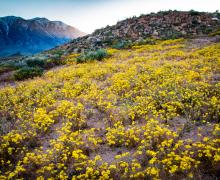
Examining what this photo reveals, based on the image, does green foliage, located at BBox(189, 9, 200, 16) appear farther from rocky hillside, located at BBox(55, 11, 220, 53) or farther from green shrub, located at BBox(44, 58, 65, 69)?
green shrub, located at BBox(44, 58, 65, 69)

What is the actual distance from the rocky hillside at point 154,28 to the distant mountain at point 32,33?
117m

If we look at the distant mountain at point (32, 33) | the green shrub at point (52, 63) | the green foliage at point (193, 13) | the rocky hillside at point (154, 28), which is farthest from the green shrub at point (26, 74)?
the distant mountain at point (32, 33)

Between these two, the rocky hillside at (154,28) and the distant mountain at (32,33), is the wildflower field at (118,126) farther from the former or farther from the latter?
the distant mountain at (32,33)

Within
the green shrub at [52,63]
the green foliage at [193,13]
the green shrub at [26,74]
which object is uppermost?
the green foliage at [193,13]

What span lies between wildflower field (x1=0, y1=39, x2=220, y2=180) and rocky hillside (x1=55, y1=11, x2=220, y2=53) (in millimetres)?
18537

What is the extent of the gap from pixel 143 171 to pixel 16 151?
3.61 m

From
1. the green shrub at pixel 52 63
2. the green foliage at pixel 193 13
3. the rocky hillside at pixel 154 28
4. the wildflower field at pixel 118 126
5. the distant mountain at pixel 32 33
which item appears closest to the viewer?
the wildflower field at pixel 118 126

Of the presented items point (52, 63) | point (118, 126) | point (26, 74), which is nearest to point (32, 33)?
point (52, 63)

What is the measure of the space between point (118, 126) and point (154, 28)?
1175 inches

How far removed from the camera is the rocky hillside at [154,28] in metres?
32.6

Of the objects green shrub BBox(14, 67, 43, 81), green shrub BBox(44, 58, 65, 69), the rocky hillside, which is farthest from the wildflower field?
the rocky hillside

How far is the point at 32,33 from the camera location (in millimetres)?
163750

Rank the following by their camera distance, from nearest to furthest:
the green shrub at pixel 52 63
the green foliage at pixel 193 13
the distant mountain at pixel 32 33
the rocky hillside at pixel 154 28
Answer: the green shrub at pixel 52 63, the rocky hillside at pixel 154 28, the green foliage at pixel 193 13, the distant mountain at pixel 32 33

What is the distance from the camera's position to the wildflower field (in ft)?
20.5
